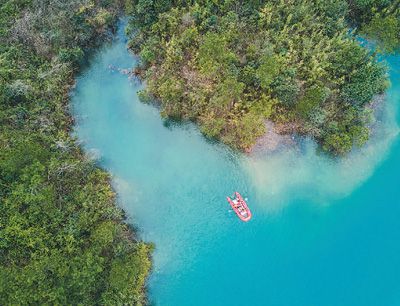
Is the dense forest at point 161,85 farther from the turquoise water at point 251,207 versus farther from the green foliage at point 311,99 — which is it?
the turquoise water at point 251,207

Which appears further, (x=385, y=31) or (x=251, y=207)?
(x=385, y=31)

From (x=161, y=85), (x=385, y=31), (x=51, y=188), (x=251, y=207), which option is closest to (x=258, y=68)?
(x=161, y=85)

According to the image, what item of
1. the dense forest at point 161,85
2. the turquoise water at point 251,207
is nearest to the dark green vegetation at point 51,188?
the dense forest at point 161,85

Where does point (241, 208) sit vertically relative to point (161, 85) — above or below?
below

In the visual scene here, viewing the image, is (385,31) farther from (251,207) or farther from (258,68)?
(251,207)

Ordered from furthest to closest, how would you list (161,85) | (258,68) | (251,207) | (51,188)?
(161,85) → (258,68) → (251,207) → (51,188)

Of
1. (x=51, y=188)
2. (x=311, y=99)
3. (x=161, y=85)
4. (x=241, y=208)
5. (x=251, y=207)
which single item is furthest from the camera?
(x=161, y=85)

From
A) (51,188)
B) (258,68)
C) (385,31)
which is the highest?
(258,68)

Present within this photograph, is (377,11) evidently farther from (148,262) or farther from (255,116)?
(148,262)
